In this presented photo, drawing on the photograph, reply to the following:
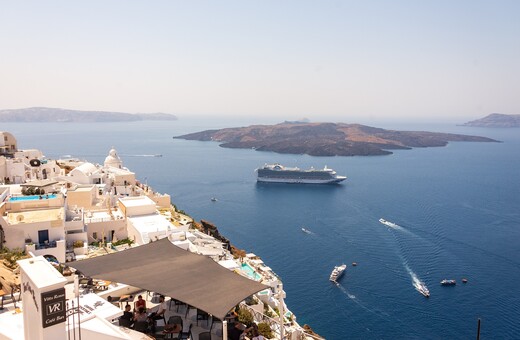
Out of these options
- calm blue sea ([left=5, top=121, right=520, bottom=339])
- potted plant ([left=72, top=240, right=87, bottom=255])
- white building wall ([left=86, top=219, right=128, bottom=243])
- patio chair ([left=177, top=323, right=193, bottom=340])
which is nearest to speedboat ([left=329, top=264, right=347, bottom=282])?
calm blue sea ([left=5, top=121, right=520, bottom=339])

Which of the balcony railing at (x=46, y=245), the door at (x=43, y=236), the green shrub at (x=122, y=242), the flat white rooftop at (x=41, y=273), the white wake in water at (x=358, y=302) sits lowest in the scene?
the white wake in water at (x=358, y=302)

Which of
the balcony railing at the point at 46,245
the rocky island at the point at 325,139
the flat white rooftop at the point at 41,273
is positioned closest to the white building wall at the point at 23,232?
the balcony railing at the point at 46,245

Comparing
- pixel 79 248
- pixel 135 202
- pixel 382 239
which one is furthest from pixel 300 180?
pixel 79 248

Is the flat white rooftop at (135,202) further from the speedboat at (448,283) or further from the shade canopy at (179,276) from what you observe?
the speedboat at (448,283)

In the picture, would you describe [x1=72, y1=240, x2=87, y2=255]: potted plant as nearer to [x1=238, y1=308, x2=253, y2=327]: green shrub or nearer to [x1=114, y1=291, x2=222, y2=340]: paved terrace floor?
[x1=114, y1=291, x2=222, y2=340]: paved terrace floor

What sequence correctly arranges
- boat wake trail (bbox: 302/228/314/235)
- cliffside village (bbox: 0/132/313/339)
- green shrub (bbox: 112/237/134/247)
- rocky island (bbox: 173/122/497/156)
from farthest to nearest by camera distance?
rocky island (bbox: 173/122/497/156)
boat wake trail (bbox: 302/228/314/235)
green shrub (bbox: 112/237/134/247)
cliffside village (bbox: 0/132/313/339)

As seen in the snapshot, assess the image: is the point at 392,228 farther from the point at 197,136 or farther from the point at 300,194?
the point at 197,136

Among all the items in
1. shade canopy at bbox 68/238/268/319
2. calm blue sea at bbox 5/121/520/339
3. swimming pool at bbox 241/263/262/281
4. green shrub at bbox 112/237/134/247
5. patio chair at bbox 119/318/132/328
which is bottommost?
calm blue sea at bbox 5/121/520/339
